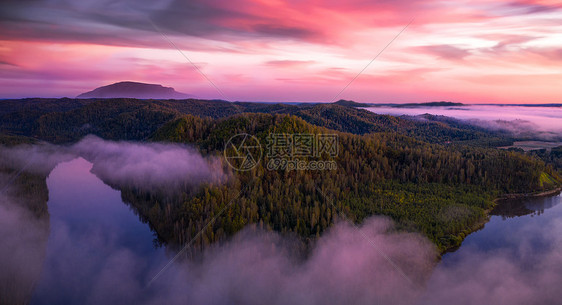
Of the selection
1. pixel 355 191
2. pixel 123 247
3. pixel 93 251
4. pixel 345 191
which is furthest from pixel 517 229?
pixel 93 251

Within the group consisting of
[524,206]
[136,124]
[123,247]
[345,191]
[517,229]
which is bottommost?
[123,247]

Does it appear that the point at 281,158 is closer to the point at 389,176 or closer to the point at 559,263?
the point at 389,176

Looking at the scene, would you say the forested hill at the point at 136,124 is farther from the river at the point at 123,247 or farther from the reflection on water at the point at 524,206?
the reflection on water at the point at 524,206

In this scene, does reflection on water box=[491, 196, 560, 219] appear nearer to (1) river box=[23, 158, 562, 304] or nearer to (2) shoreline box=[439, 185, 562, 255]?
(1) river box=[23, 158, 562, 304]

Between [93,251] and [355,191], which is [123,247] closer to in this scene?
[93,251]

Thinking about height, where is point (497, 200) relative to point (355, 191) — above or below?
below

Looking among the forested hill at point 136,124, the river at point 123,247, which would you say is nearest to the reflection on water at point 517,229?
the river at point 123,247

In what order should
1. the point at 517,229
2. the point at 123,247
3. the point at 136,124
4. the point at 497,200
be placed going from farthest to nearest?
the point at 136,124 < the point at 497,200 < the point at 517,229 < the point at 123,247

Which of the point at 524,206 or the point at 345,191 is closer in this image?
the point at 524,206

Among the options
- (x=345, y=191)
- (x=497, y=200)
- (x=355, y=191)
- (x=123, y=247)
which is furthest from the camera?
(x=497, y=200)
